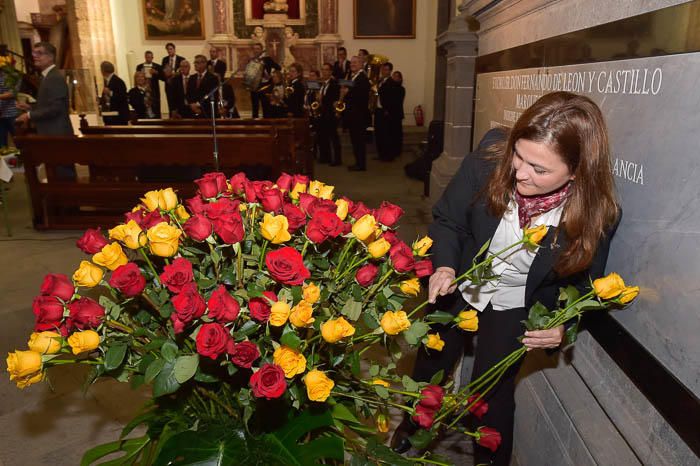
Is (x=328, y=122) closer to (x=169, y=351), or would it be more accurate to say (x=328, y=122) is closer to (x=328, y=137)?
(x=328, y=137)

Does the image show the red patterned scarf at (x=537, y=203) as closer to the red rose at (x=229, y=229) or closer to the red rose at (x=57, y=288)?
the red rose at (x=229, y=229)

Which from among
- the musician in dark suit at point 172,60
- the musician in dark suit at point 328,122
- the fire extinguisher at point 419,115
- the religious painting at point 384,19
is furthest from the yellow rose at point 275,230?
the religious painting at point 384,19

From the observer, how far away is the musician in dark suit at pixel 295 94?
9969 millimetres

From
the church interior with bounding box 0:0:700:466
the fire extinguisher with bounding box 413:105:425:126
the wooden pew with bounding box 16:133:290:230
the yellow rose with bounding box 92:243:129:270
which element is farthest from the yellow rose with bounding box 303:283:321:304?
the fire extinguisher with bounding box 413:105:425:126

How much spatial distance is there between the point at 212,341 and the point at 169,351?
13 cm

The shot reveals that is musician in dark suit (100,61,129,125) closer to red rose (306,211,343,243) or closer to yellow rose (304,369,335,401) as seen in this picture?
red rose (306,211,343,243)

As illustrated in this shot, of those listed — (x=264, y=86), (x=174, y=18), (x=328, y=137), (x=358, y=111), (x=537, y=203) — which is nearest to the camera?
(x=537, y=203)

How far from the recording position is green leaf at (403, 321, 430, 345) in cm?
94

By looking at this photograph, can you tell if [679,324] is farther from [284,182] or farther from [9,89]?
[9,89]

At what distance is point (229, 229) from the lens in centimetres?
86

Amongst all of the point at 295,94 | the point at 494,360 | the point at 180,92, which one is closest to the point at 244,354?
the point at 494,360

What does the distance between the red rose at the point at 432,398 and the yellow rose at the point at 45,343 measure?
592 mm

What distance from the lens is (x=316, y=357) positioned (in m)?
0.92

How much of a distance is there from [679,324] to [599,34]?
94 centimetres
